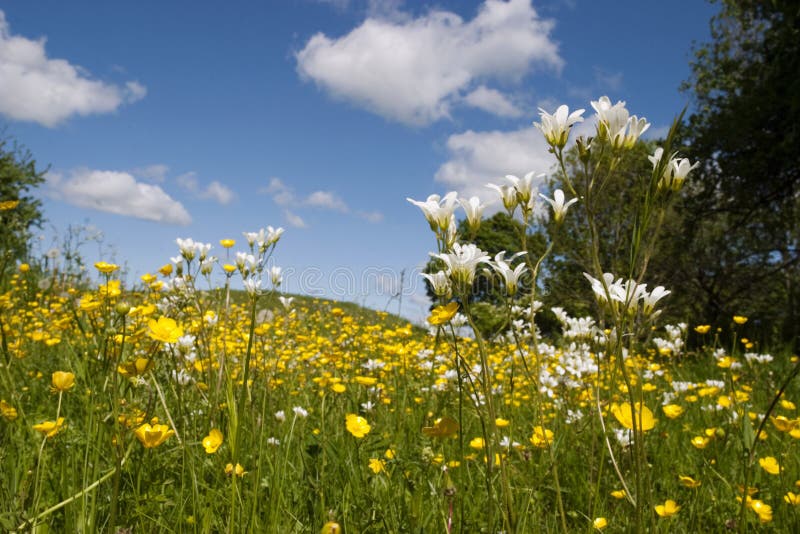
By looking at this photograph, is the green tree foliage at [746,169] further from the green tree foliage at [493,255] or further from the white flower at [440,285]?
the white flower at [440,285]

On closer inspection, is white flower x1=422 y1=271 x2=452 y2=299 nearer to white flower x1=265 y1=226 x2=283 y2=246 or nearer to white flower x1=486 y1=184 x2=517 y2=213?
white flower x1=486 y1=184 x2=517 y2=213

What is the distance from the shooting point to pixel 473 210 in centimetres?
160

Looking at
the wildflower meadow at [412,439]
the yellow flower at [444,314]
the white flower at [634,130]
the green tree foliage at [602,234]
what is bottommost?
the wildflower meadow at [412,439]

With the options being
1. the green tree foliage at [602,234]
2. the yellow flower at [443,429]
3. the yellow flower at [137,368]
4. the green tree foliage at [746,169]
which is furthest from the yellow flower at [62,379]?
the green tree foliage at [602,234]

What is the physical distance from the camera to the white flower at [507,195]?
155cm

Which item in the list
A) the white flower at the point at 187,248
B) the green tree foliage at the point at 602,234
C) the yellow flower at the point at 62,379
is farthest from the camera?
the green tree foliage at the point at 602,234

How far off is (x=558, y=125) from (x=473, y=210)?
1.07ft

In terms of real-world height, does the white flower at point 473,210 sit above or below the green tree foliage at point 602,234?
below

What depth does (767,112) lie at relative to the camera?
392 inches

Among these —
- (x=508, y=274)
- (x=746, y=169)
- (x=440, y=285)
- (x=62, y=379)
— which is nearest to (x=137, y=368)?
(x=62, y=379)

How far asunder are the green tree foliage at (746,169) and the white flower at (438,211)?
9055mm

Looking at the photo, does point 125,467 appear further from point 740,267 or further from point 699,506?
point 740,267

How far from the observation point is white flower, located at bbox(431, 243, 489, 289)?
4.42 feet

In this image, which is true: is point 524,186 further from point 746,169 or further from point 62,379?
point 746,169
